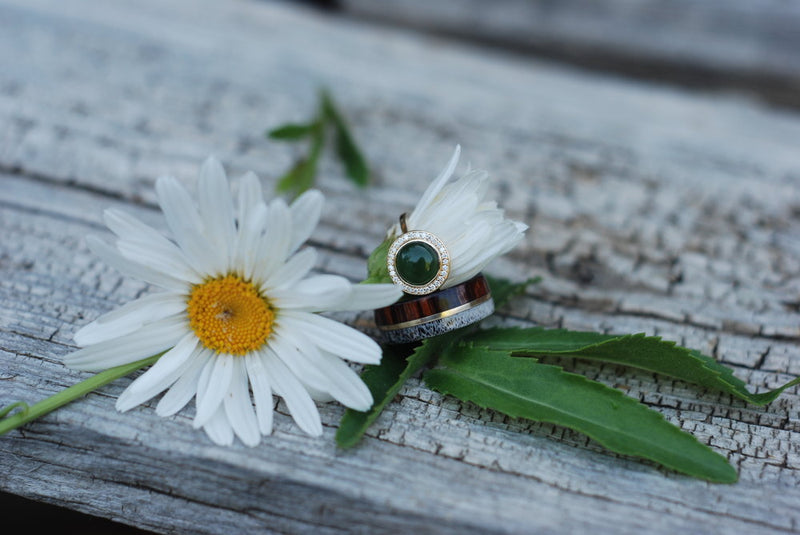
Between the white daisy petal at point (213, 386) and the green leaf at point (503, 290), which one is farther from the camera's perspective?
the green leaf at point (503, 290)

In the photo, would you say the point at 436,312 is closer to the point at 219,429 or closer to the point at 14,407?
the point at 219,429

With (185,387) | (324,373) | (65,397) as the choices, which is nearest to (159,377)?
(185,387)

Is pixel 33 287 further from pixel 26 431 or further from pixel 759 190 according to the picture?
pixel 759 190

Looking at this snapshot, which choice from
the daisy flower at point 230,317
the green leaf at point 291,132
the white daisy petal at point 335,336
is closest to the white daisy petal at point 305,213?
the daisy flower at point 230,317

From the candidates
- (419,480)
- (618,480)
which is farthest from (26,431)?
(618,480)

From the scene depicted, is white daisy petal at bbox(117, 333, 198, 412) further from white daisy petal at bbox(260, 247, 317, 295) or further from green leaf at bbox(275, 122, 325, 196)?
green leaf at bbox(275, 122, 325, 196)

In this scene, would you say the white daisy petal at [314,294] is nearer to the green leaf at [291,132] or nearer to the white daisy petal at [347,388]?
the white daisy petal at [347,388]

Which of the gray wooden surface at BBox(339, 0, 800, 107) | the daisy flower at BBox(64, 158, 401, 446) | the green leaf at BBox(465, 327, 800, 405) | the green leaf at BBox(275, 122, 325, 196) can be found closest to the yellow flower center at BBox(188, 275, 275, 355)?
the daisy flower at BBox(64, 158, 401, 446)
